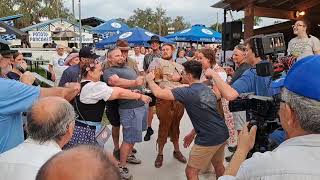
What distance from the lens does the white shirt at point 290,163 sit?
1643 millimetres

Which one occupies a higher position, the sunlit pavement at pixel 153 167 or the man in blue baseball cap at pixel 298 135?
the man in blue baseball cap at pixel 298 135

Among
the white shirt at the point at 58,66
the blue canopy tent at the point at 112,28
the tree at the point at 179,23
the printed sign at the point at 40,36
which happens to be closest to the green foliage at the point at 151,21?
the tree at the point at 179,23

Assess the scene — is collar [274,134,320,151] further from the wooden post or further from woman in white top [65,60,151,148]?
the wooden post

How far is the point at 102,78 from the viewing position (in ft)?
17.9

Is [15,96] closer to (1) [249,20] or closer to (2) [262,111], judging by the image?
(2) [262,111]

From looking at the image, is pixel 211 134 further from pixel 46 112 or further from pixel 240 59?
pixel 46 112

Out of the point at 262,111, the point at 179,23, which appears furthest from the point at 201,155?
the point at 179,23

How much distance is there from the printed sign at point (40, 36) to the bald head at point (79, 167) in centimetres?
3162

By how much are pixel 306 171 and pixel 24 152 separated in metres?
1.53

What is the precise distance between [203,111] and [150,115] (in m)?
3.31

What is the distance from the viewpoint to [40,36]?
31.8m

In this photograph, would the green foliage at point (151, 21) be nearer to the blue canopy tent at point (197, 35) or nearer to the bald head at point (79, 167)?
the blue canopy tent at point (197, 35)

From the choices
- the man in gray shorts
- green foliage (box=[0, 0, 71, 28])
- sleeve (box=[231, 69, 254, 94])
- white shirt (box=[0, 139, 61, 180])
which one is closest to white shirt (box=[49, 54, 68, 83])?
the man in gray shorts

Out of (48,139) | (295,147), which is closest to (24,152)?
(48,139)
